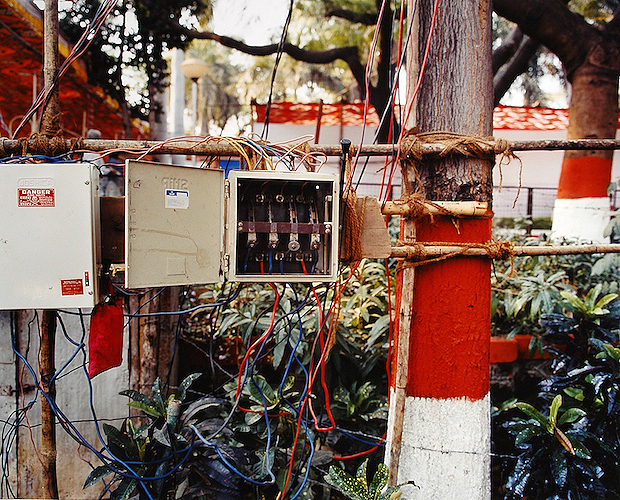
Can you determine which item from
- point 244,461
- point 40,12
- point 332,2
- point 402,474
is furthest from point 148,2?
point 402,474

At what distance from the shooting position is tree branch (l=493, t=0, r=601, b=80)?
4668mm

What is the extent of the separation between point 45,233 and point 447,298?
1470 mm

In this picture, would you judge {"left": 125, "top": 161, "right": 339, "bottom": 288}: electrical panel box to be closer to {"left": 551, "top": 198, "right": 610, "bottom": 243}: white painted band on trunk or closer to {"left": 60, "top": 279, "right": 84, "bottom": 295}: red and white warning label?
{"left": 60, "top": 279, "right": 84, "bottom": 295}: red and white warning label

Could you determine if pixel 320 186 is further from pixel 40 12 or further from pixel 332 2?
pixel 332 2

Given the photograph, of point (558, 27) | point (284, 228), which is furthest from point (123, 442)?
point (558, 27)

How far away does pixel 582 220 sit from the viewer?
178 inches

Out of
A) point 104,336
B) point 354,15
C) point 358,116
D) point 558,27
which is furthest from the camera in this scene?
point 358,116

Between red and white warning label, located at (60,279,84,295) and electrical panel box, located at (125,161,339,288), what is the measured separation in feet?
0.72

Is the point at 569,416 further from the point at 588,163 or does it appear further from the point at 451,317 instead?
the point at 588,163

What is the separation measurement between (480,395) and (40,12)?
5.19 meters

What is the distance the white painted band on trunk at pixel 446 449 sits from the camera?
1852mm

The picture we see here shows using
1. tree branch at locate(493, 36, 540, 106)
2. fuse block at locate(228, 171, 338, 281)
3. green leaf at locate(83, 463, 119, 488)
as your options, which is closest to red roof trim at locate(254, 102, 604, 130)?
tree branch at locate(493, 36, 540, 106)

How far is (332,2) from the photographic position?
608cm

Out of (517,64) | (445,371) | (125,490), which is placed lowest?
(125,490)
